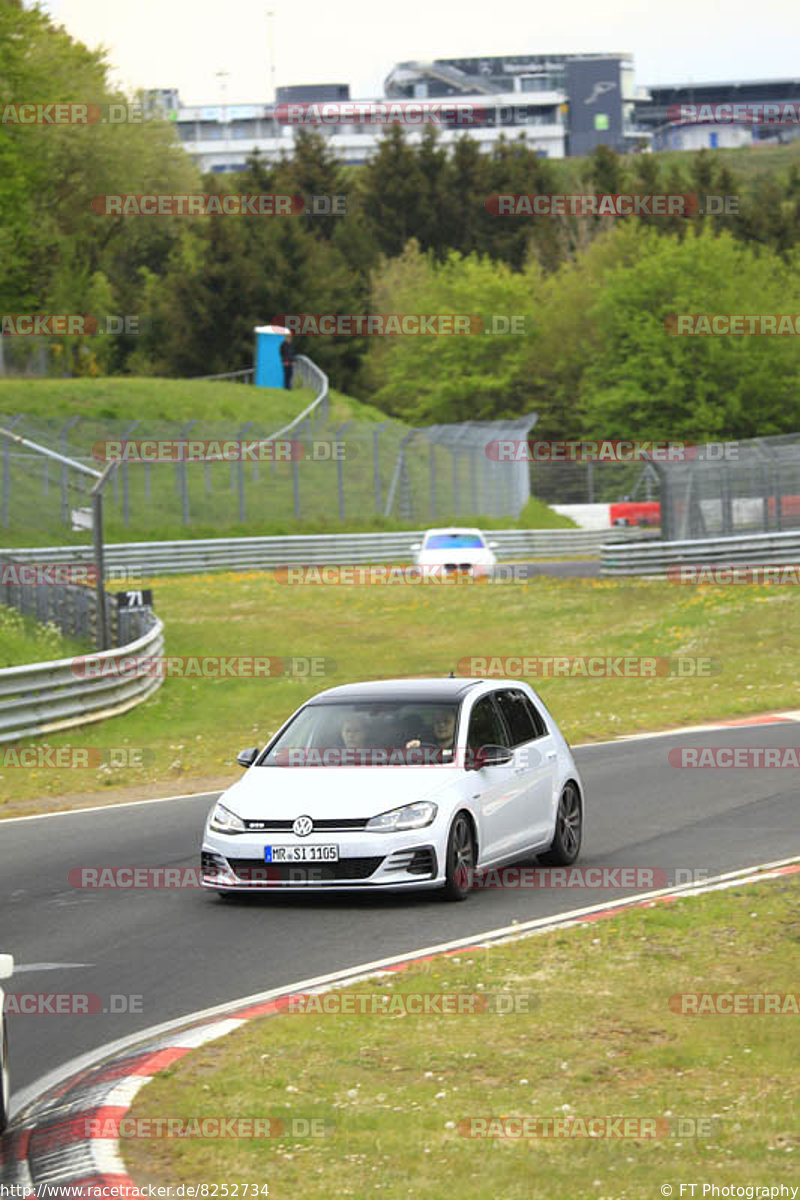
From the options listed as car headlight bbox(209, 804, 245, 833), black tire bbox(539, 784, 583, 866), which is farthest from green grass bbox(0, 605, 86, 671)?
car headlight bbox(209, 804, 245, 833)

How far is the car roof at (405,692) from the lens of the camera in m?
13.3

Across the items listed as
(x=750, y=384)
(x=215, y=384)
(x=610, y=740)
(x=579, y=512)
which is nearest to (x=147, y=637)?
(x=610, y=740)

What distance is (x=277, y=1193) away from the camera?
249 inches

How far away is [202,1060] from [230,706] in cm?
1951

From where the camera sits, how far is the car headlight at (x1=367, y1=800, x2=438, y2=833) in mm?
12047

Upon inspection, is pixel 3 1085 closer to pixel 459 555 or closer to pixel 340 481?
pixel 459 555

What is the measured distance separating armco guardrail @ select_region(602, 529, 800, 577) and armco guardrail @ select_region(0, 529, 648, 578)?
9.03m

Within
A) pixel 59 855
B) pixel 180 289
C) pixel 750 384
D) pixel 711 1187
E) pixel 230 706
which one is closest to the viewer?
pixel 711 1187

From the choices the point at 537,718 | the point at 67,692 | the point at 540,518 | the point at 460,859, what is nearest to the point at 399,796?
the point at 460,859

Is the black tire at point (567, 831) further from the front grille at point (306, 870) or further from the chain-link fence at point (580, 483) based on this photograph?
the chain-link fence at point (580, 483)

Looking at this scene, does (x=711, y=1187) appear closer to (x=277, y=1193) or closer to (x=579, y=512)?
(x=277, y=1193)

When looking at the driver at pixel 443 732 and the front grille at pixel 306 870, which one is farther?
the driver at pixel 443 732

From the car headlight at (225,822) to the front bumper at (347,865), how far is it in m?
0.04

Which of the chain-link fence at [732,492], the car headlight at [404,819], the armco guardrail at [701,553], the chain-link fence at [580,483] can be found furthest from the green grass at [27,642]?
the chain-link fence at [580,483]
